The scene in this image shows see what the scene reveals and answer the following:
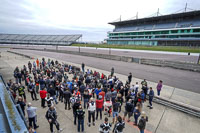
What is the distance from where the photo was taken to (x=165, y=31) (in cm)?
6656

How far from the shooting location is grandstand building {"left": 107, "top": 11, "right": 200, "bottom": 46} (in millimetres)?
56969

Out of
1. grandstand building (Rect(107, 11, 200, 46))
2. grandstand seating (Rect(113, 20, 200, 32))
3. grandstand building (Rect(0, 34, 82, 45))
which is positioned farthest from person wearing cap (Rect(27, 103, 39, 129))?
grandstand building (Rect(0, 34, 82, 45))

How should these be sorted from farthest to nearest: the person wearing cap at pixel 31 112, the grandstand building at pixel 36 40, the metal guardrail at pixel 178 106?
the grandstand building at pixel 36 40, the metal guardrail at pixel 178 106, the person wearing cap at pixel 31 112

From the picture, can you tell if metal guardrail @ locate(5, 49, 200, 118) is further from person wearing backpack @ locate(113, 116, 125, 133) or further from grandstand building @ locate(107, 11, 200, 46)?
grandstand building @ locate(107, 11, 200, 46)

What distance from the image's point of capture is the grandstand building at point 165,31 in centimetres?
5697

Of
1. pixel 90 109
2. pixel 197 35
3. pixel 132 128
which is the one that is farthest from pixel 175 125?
pixel 197 35

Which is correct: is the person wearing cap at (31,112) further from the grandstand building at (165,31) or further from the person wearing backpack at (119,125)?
the grandstand building at (165,31)

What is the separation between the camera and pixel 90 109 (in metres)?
5.62

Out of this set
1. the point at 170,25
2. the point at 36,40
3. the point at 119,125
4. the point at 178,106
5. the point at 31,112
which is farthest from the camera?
the point at 36,40

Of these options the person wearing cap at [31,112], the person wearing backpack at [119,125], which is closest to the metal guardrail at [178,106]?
the person wearing backpack at [119,125]

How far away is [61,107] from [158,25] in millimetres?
82288

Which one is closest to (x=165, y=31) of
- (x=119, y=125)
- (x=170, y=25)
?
(x=170, y=25)

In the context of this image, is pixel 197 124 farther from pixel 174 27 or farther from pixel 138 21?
pixel 138 21

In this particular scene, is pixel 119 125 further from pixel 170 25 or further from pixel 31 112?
pixel 170 25
